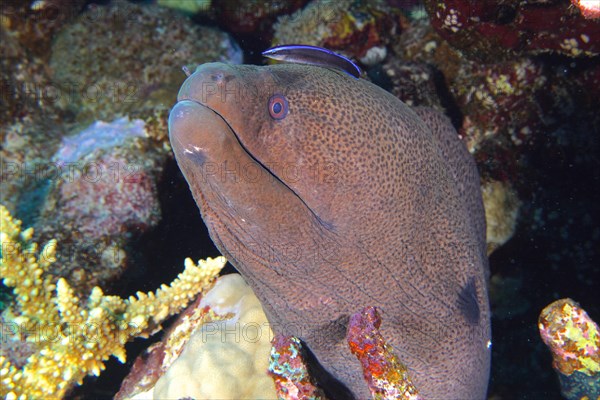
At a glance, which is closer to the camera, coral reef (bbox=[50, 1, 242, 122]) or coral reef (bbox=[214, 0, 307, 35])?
coral reef (bbox=[50, 1, 242, 122])

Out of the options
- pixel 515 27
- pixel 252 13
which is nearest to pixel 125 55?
pixel 252 13

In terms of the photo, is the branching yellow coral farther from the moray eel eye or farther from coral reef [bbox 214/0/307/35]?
A: coral reef [bbox 214/0/307/35]

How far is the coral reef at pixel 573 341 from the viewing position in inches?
89.0

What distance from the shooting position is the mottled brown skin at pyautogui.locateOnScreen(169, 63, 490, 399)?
6.06ft

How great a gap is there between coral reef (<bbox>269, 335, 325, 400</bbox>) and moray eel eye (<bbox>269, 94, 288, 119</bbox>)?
1212 millimetres

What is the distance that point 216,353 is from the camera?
8.21 feet

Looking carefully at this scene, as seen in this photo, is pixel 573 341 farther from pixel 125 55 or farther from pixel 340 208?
pixel 125 55

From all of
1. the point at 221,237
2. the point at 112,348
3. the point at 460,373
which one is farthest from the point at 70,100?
the point at 460,373

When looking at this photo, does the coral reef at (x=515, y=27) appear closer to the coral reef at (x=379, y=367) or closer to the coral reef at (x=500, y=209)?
the coral reef at (x=500, y=209)

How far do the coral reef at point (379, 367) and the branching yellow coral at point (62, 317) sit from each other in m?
1.29

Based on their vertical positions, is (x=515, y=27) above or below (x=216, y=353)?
above

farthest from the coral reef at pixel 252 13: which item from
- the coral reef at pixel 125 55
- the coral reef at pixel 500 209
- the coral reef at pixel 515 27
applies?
the coral reef at pixel 500 209

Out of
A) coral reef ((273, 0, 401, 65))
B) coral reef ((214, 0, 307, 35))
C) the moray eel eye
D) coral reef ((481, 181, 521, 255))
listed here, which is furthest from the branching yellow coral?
coral reef ((214, 0, 307, 35))

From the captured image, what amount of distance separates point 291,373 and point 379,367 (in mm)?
515
